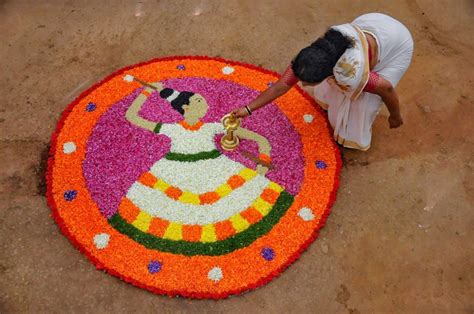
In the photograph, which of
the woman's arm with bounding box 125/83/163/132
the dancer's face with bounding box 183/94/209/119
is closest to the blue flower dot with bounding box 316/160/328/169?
the dancer's face with bounding box 183/94/209/119

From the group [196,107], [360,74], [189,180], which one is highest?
[360,74]

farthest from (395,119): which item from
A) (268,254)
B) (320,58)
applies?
(268,254)

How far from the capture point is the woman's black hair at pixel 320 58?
2779mm

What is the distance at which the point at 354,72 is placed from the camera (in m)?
2.93

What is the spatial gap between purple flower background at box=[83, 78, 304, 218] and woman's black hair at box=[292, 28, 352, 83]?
0.87 metres

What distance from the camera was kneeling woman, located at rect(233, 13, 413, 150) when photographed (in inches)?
112

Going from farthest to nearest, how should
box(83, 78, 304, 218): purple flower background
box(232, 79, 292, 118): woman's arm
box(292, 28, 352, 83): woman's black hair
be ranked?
box(83, 78, 304, 218): purple flower background → box(232, 79, 292, 118): woman's arm → box(292, 28, 352, 83): woman's black hair

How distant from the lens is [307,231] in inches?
123

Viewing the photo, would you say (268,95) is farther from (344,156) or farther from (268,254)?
(268,254)

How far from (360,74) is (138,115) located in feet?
6.06

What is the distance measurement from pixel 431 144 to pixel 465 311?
1454 mm

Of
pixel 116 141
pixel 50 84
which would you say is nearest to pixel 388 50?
pixel 116 141

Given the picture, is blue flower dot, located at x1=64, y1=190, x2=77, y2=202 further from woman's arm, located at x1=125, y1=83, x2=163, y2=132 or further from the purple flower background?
woman's arm, located at x1=125, y1=83, x2=163, y2=132

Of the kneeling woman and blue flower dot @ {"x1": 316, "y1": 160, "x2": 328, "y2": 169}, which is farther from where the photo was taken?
blue flower dot @ {"x1": 316, "y1": 160, "x2": 328, "y2": 169}
